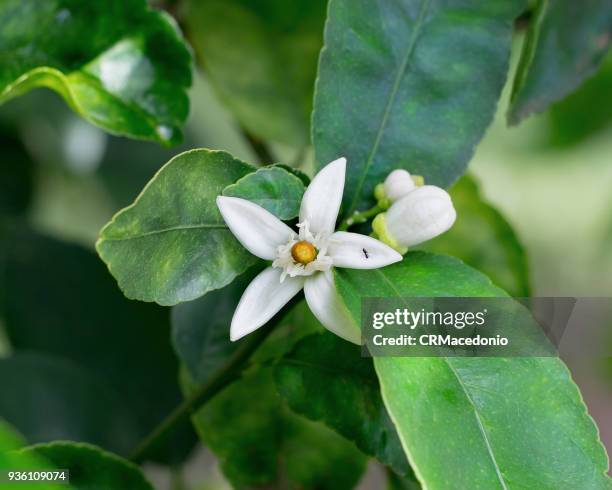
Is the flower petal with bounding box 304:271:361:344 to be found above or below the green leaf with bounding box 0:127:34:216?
above

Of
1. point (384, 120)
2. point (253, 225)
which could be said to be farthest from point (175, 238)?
point (384, 120)

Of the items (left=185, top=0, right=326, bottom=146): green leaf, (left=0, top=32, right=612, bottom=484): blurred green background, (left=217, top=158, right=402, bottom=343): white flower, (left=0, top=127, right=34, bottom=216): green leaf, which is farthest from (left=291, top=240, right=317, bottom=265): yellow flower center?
(left=0, top=127, right=34, bottom=216): green leaf

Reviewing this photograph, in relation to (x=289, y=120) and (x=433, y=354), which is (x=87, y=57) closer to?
(x=289, y=120)

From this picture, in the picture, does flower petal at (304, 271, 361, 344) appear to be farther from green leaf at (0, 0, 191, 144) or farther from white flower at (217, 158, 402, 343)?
green leaf at (0, 0, 191, 144)

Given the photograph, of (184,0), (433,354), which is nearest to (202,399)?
(433,354)

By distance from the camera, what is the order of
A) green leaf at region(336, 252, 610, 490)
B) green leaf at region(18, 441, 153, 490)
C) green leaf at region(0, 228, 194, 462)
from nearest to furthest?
1. green leaf at region(336, 252, 610, 490)
2. green leaf at region(18, 441, 153, 490)
3. green leaf at region(0, 228, 194, 462)

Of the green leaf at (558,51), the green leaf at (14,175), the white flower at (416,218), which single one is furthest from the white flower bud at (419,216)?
the green leaf at (14,175)
